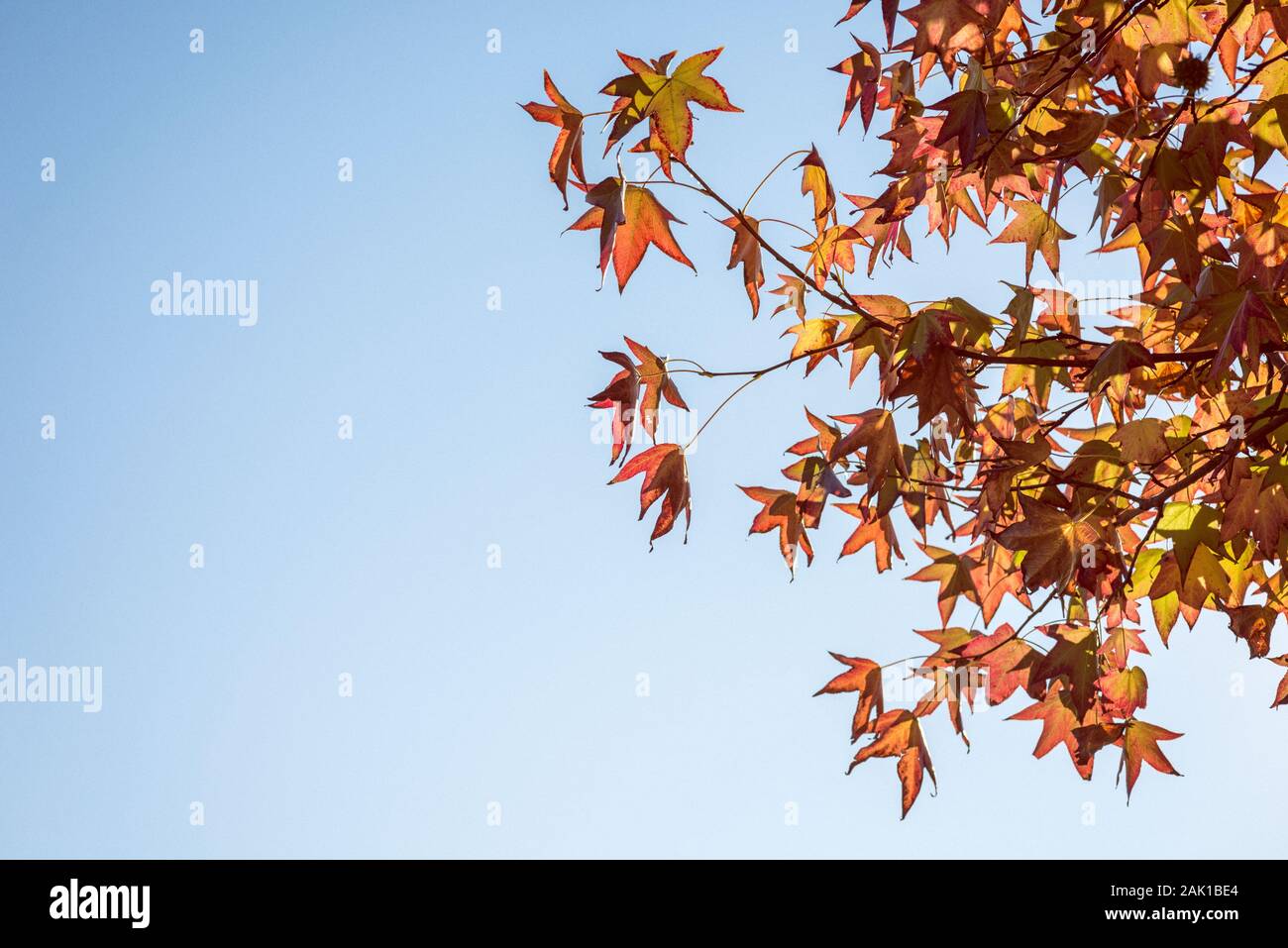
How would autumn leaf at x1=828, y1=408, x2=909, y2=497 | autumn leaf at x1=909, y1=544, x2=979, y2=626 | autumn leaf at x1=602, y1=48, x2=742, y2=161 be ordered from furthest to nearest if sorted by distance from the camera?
1. autumn leaf at x1=909, y1=544, x2=979, y2=626
2. autumn leaf at x1=828, y1=408, x2=909, y2=497
3. autumn leaf at x1=602, y1=48, x2=742, y2=161

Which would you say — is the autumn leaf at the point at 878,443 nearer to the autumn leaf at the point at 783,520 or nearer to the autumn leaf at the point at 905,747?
the autumn leaf at the point at 783,520

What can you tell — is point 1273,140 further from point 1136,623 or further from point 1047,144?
point 1136,623

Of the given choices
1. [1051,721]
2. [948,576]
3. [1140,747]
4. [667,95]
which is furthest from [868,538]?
[667,95]

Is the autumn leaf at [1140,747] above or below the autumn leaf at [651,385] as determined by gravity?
below

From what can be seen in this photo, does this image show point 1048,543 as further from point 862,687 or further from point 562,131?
point 562,131

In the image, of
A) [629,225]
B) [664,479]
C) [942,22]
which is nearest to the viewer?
[942,22]

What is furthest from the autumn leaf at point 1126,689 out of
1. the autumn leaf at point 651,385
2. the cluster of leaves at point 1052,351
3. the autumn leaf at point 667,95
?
the autumn leaf at point 667,95

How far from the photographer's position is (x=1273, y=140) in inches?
69.6

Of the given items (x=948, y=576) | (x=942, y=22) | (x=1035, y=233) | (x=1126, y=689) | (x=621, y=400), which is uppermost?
(x=942, y=22)

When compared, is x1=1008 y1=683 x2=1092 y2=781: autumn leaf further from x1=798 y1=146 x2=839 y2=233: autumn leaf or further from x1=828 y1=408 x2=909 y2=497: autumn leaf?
x1=798 y1=146 x2=839 y2=233: autumn leaf

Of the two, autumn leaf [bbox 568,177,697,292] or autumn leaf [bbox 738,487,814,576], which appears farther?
autumn leaf [bbox 738,487,814,576]

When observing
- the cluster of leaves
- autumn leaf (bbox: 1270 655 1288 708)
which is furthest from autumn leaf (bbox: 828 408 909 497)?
autumn leaf (bbox: 1270 655 1288 708)

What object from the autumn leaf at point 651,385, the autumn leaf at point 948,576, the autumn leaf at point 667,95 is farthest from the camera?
the autumn leaf at point 948,576
